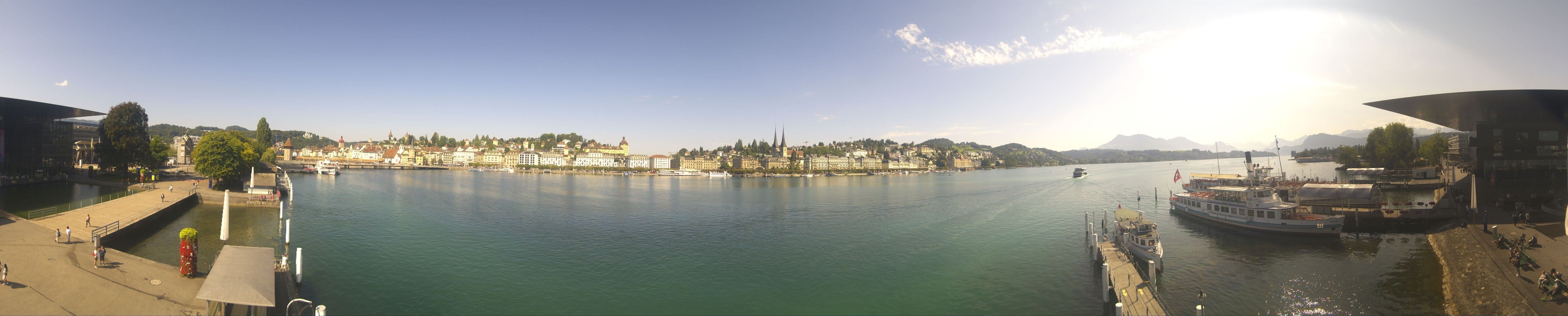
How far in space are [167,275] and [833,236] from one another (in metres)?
17.6

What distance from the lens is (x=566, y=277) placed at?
13539 mm

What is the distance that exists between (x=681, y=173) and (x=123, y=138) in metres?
60.7

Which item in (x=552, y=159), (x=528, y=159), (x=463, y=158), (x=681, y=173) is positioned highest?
(x=463, y=158)

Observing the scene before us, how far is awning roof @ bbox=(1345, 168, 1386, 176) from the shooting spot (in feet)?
116

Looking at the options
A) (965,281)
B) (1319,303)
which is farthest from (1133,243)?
(965,281)

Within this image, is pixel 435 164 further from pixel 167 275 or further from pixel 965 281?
pixel 965 281

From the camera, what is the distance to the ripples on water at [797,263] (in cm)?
1133

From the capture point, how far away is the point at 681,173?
87625mm

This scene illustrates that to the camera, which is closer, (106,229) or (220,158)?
(106,229)

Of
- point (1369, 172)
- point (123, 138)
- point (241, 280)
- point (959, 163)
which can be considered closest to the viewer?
point (241, 280)

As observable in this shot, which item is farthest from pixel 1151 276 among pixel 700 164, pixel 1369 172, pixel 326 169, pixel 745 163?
pixel 700 164

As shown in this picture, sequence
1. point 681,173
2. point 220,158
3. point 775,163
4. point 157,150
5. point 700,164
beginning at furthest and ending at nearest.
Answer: point 700,164 < point 775,163 < point 681,173 < point 157,150 < point 220,158

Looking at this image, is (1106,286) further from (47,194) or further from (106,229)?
(47,194)

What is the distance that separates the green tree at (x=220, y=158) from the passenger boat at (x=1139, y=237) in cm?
4526
